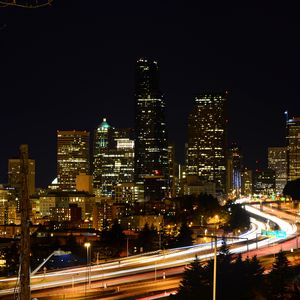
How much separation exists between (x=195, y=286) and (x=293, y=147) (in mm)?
136739

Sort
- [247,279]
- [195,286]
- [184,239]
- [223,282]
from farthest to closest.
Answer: [184,239] < [247,279] < [223,282] < [195,286]

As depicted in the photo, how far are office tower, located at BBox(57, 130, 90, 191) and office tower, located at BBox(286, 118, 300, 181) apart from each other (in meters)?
44.6

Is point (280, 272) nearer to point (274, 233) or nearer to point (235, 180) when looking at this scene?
point (274, 233)

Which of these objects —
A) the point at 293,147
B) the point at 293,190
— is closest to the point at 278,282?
the point at 293,190

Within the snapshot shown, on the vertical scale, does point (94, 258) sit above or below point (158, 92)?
below

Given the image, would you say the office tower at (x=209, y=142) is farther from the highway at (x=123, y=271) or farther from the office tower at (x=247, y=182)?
the highway at (x=123, y=271)

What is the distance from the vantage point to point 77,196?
94750 mm

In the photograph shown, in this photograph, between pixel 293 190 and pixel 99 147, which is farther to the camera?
pixel 99 147

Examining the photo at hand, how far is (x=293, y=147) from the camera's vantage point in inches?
6088

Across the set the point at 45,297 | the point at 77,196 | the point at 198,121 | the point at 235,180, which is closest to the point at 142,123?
the point at 198,121

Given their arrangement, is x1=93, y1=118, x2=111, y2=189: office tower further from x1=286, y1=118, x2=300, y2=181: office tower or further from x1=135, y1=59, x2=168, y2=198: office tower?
x1=286, y1=118, x2=300, y2=181: office tower

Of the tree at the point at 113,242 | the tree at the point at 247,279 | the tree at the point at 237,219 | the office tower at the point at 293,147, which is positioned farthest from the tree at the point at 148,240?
the office tower at the point at 293,147

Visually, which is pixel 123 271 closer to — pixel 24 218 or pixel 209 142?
pixel 24 218

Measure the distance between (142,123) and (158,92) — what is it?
7.36m
